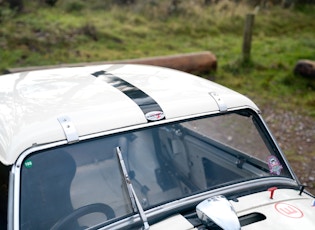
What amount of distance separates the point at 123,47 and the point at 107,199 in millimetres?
7680

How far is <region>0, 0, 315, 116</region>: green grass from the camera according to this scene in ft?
25.5

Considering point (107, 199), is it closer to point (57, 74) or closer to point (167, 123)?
point (167, 123)

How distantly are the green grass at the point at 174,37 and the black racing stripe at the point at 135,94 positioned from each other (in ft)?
16.1

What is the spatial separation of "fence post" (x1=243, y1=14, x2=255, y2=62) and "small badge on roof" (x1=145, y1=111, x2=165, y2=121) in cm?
673

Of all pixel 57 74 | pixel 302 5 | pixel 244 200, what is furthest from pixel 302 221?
pixel 302 5

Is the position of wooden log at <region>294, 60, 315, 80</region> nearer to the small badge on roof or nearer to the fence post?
the fence post

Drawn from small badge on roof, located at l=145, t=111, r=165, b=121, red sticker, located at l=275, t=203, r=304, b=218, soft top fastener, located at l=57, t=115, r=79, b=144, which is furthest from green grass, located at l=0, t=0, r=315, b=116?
soft top fastener, located at l=57, t=115, r=79, b=144

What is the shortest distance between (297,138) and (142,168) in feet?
13.5

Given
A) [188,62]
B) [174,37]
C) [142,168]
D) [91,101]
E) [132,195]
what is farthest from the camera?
[174,37]

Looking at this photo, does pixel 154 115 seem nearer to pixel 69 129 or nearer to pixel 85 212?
pixel 69 129

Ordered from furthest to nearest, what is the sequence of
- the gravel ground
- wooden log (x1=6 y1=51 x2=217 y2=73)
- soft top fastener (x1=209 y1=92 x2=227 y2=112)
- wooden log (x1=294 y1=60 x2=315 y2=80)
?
wooden log (x1=294 y1=60 x2=315 y2=80) < wooden log (x1=6 y1=51 x2=217 y2=73) < the gravel ground < soft top fastener (x1=209 y1=92 x2=227 y2=112)

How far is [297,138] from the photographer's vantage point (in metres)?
5.75

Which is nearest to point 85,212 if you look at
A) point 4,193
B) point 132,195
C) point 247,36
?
point 132,195

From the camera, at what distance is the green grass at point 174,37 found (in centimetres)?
779
